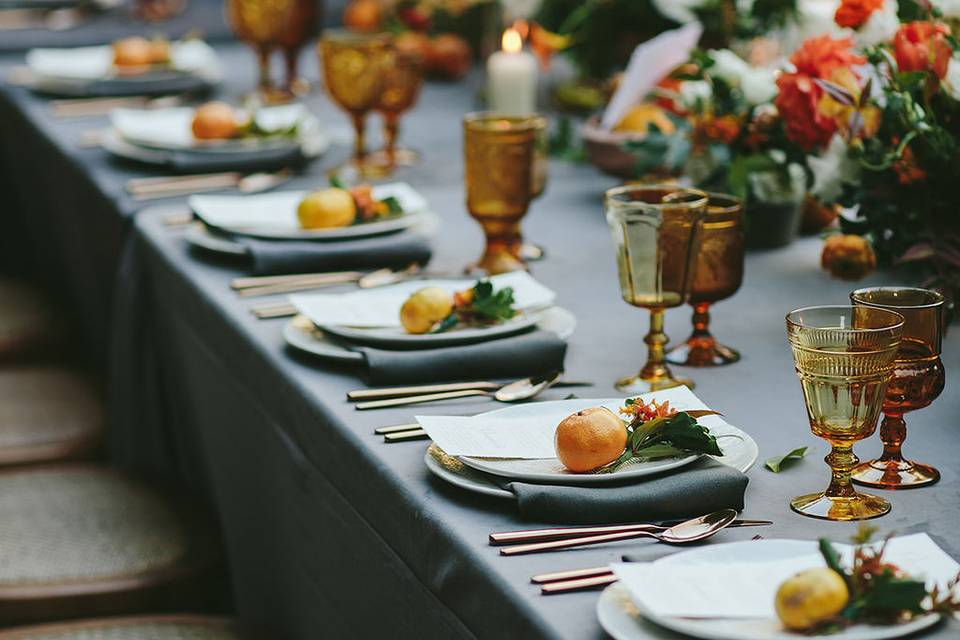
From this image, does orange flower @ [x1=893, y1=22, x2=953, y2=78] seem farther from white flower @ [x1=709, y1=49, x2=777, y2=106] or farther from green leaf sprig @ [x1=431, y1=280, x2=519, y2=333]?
green leaf sprig @ [x1=431, y1=280, x2=519, y2=333]

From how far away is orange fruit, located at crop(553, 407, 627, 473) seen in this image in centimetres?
94

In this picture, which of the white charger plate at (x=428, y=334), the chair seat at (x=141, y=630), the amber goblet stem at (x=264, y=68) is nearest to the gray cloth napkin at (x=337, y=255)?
the white charger plate at (x=428, y=334)

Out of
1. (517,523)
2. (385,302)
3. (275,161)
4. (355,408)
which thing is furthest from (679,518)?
(275,161)

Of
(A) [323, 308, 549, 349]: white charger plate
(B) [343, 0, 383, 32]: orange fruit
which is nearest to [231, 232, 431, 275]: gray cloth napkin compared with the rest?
(A) [323, 308, 549, 349]: white charger plate

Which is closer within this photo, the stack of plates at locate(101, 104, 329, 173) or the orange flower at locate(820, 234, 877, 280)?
the orange flower at locate(820, 234, 877, 280)

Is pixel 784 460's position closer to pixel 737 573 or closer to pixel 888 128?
pixel 737 573

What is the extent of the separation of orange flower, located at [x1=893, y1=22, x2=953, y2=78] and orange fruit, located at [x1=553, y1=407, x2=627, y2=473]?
0.55 m

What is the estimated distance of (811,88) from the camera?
56.1 inches

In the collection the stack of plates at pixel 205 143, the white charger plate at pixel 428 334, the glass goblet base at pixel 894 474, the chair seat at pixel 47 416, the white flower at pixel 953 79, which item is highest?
the white flower at pixel 953 79

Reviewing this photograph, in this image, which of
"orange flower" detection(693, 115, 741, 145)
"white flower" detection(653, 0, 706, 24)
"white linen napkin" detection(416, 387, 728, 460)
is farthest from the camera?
"white flower" detection(653, 0, 706, 24)

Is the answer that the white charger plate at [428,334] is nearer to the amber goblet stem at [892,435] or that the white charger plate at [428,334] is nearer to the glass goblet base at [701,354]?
the glass goblet base at [701,354]

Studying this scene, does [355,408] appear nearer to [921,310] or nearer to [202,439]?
[921,310]

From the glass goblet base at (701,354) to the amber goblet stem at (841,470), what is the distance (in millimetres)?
328

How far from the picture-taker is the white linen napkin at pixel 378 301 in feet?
4.31
